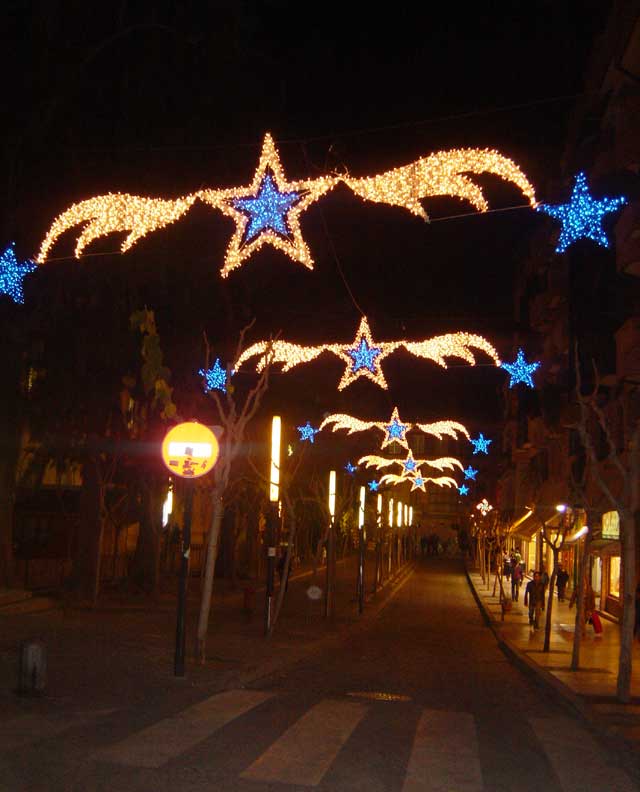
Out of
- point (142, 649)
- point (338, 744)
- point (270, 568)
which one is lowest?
point (142, 649)

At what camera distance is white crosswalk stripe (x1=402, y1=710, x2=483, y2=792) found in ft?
29.1

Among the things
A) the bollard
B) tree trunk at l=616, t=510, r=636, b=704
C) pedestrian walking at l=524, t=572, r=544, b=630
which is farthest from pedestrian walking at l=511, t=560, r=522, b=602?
the bollard

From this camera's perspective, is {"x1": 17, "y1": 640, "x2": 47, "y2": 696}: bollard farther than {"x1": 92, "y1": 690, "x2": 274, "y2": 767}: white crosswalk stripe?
Yes

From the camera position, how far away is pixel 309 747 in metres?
10.2

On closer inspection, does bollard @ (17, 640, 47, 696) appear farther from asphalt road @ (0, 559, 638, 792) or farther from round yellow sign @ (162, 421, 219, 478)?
round yellow sign @ (162, 421, 219, 478)

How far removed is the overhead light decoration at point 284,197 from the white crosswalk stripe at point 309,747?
5702mm

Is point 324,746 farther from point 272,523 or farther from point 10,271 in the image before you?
point 272,523

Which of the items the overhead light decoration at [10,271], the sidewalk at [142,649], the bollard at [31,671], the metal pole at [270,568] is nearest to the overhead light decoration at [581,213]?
the sidewalk at [142,649]

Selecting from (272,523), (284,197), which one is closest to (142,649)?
(272,523)

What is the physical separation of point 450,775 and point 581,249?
28.3 metres

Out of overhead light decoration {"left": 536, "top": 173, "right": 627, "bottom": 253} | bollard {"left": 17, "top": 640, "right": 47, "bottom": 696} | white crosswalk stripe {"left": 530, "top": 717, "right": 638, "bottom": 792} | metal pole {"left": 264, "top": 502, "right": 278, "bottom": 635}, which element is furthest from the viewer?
metal pole {"left": 264, "top": 502, "right": 278, "bottom": 635}

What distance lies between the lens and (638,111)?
24.1 m

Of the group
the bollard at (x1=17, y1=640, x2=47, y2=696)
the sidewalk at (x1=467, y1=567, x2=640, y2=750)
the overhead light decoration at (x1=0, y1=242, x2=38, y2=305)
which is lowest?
the sidewalk at (x1=467, y1=567, x2=640, y2=750)

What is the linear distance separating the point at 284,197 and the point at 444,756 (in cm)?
705
